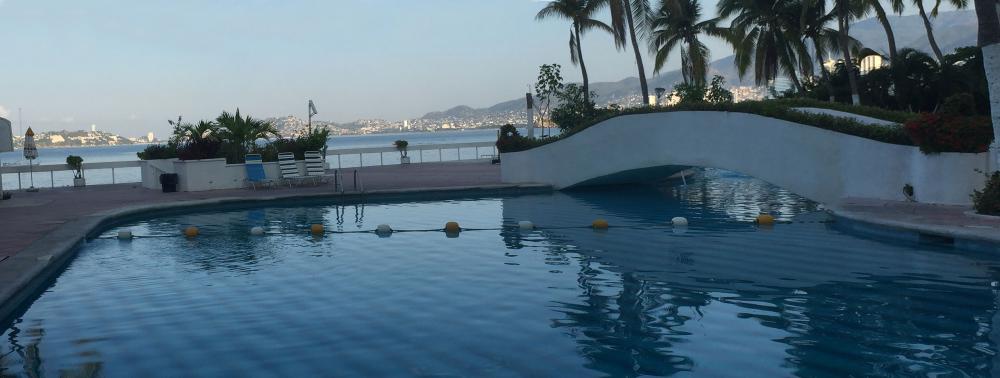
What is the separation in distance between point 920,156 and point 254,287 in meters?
10.1

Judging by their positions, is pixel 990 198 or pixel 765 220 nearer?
pixel 990 198

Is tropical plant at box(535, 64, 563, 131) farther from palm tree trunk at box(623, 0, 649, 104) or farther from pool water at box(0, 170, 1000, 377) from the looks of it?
pool water at box(0, 170, 1000, 377)

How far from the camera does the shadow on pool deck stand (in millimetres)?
13367

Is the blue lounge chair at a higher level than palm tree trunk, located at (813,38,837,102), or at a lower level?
lower

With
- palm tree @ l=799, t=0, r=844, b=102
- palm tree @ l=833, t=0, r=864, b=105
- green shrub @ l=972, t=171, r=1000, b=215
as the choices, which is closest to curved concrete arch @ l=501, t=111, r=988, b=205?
green shrub @ l=972, t=171, r=1000, b=215

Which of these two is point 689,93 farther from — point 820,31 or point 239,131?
point 239,131

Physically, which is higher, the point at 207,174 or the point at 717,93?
the point at 717,93

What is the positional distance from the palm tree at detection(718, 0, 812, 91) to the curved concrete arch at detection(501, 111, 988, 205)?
12304mm

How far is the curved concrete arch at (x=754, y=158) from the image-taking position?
12906mm

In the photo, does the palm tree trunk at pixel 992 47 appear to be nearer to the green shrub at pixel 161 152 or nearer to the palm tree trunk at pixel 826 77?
the palm tree trunk at pixel 826 77

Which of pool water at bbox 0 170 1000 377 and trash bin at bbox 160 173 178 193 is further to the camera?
trash bin at bbox 160 173 178 193

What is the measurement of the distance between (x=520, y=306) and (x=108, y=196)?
16.3 m

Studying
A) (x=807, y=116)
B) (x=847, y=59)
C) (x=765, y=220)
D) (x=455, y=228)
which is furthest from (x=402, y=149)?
(x=765, y=220)

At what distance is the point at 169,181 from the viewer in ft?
70.4
